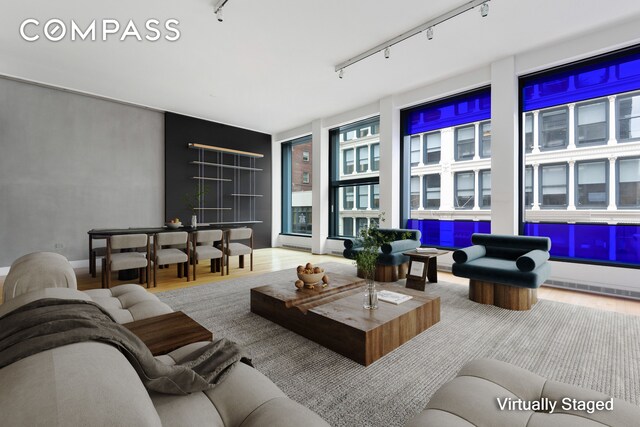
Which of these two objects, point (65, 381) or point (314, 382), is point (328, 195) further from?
point (65, 381)

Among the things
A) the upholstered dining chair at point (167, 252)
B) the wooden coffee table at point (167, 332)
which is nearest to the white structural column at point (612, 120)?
the wooden coffee table at point (167, 332)

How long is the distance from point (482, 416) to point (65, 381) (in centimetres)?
124

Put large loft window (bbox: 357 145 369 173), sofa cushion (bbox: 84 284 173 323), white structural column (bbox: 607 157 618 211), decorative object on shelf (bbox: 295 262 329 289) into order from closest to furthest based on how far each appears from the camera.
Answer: sofa cushion (bbox: 84 284 173 323), decorative object on shelf (bbox: 295 262 329 289), white structural column (bbox: 607 157 618 211), large loft window (bbox: 357 145 369 173)

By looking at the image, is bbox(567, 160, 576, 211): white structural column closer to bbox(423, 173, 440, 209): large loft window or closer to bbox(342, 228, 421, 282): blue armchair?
bbox(423, 173, 440, 209): large loft window

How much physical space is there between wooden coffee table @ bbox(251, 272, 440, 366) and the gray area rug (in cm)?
7

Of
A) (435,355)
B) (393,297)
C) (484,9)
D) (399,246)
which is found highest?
(484,9)

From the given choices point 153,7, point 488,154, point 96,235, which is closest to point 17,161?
point 96,235

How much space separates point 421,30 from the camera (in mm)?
3771

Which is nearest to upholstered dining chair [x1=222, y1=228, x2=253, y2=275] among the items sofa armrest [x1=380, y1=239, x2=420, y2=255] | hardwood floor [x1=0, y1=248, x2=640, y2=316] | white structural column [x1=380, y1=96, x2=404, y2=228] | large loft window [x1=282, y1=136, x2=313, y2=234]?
hardwood floor [x1=0, y1=248, x2=640, y2=316]

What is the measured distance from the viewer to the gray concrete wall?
16.6ft

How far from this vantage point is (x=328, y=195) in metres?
7.70

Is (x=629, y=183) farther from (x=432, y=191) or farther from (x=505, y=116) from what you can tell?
(x=432, y=191)

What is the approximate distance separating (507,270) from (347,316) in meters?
2.10

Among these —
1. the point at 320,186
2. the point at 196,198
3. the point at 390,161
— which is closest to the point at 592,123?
the point at 390,161
